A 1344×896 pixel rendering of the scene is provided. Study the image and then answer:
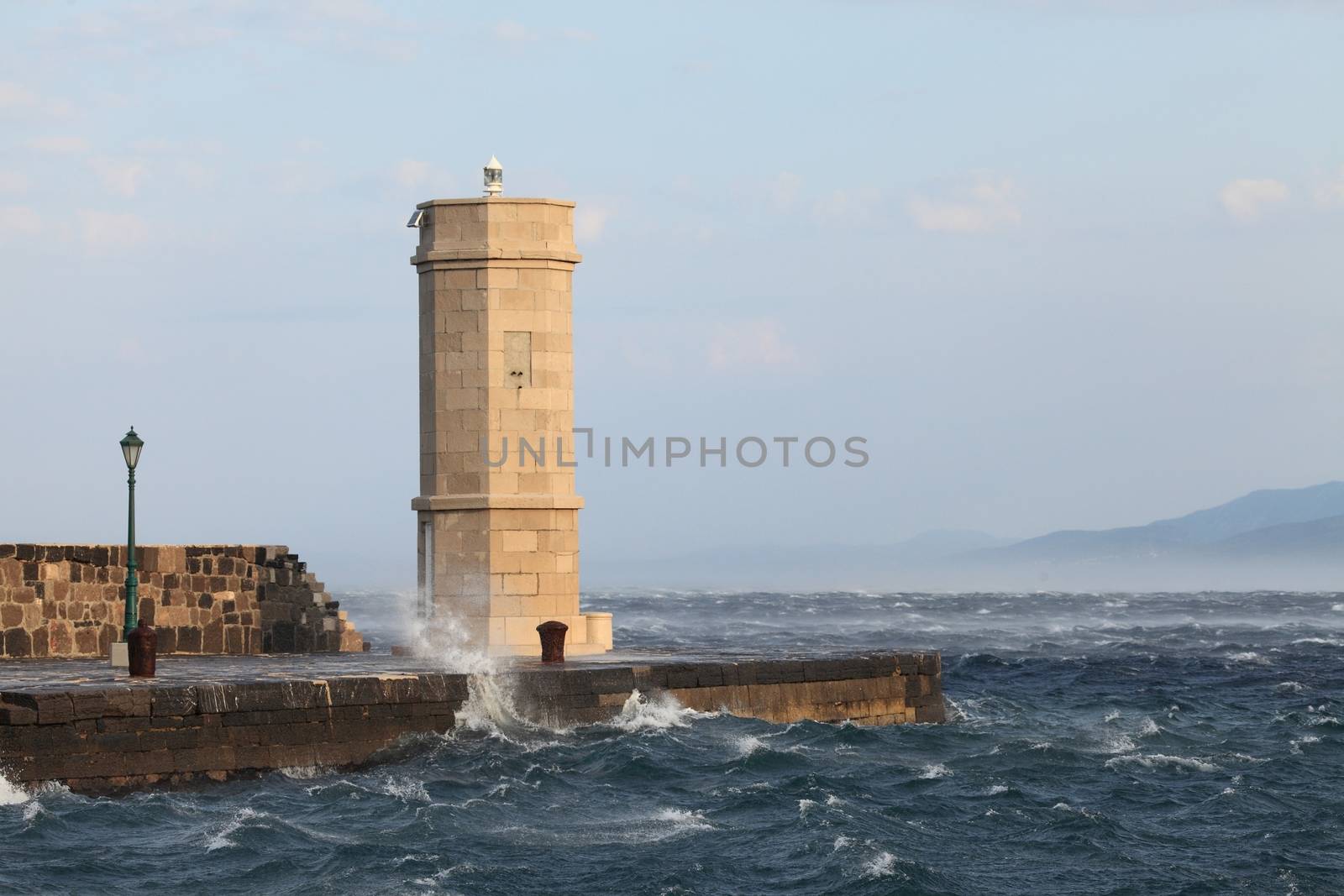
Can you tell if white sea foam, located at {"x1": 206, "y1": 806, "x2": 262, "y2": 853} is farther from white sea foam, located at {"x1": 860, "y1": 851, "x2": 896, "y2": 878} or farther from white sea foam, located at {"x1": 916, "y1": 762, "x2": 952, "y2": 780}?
white sea foam, located at {"x1": 916, "y1": 762, "x2": 952, "y2": 780}

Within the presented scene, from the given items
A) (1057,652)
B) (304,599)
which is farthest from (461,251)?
(1057,652)

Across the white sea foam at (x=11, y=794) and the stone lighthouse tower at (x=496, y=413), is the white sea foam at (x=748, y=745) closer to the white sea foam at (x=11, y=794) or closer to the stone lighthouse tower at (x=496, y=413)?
the stone lighthouse tower at (x=496, y=413)

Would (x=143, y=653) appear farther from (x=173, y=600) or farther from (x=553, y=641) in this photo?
(x=173, y=600)

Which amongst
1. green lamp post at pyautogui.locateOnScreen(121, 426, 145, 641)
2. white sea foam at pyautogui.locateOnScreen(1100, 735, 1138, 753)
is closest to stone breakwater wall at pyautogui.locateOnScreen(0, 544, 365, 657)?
green lamp post at pyautogui.locateOnScreen(121, 426, 145, 641)

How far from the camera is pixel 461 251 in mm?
21891

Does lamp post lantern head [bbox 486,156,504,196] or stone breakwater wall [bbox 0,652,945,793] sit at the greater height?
lamp post lantern head [bbox 486,156,504,196]

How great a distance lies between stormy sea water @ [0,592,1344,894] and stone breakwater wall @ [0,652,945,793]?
8.3 inches

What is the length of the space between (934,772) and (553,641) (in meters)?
4.54

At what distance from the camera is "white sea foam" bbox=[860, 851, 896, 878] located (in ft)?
45.9

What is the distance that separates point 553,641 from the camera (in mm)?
20484

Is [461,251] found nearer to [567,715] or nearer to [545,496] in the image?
[545,496]

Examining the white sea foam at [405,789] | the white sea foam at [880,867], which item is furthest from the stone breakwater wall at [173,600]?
the white sea foam at [880,867]

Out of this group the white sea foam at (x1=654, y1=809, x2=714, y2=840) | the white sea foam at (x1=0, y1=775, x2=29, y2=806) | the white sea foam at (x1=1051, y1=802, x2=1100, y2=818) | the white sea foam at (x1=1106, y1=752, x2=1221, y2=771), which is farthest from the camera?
the white sea foam at (x1=1106, y1=752, x2=1221, y2=771)

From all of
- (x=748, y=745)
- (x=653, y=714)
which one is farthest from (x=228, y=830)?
(x=748, y=745)
